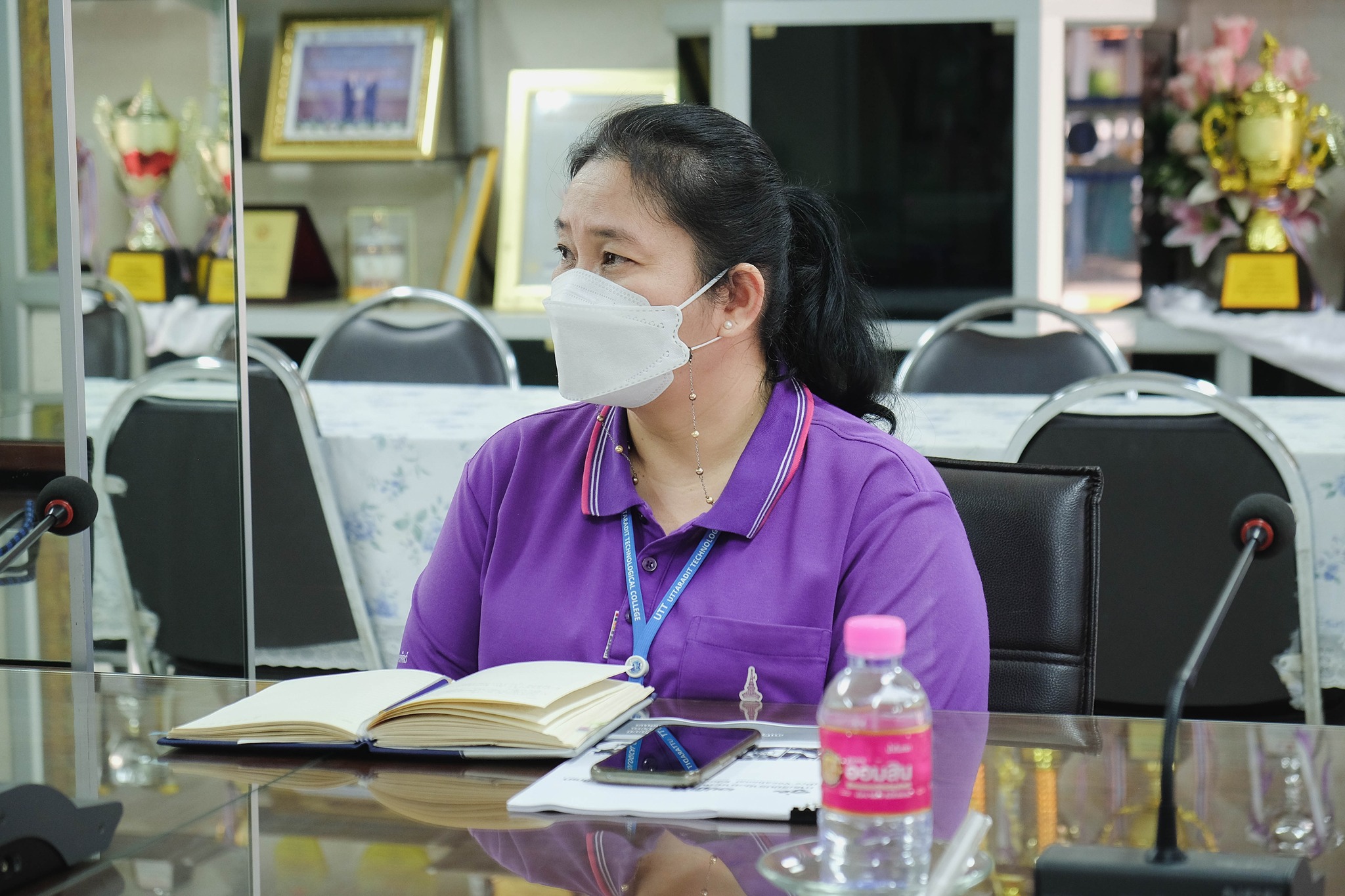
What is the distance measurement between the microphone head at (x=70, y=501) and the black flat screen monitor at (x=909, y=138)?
121 inches

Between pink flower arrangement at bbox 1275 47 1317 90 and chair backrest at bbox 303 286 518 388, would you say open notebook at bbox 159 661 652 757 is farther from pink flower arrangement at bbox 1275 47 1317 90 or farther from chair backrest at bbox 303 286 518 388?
pink flower arrangement at bbox 1275 47 1317 90

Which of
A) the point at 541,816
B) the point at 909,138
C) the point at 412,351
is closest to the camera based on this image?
the point at 541,816

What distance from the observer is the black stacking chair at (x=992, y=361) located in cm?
274

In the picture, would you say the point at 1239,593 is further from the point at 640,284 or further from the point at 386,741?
the point at 386,741

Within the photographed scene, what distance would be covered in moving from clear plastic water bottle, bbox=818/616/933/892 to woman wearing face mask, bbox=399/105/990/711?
1.37ft

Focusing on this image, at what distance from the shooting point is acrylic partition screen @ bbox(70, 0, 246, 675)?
4.83ft

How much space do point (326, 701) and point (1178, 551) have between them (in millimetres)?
1226

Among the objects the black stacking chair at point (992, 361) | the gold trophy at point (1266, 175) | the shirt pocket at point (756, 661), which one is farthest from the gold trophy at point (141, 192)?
the gold trophy at point (1266, 175)

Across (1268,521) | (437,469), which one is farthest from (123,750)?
(437,469)

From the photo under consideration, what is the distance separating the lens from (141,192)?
1656 millimetres

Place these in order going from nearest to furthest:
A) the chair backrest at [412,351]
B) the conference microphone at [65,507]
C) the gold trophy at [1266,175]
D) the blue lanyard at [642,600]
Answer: the conference microphone at [65,507] → the blue lanyard at [642,600] → the chair backrest at [412,351] → the gold trophy at [1266,175]

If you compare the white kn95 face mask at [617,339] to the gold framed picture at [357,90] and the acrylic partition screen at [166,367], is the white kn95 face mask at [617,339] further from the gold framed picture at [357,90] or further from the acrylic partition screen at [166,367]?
the gold framed picture at [357,90]

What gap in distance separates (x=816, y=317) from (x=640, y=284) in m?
0.20

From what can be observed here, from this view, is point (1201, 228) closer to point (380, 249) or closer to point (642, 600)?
point (380, 249)
